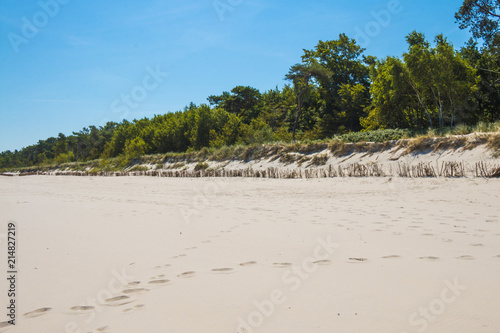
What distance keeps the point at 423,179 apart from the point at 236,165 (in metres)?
14.9

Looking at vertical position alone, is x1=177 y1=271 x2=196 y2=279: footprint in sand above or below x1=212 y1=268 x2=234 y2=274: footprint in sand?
above

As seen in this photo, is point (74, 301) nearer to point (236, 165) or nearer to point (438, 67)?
point (236, 165)

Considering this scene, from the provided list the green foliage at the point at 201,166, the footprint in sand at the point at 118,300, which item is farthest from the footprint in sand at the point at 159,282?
the green foliage at the point at 201,166

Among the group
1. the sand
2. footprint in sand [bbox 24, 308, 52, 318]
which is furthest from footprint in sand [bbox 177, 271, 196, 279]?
footprint in sand [bbox 24, 308, 52, 318]

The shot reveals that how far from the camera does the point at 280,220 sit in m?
5.79

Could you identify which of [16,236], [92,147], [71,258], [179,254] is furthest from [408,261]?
[92,147]

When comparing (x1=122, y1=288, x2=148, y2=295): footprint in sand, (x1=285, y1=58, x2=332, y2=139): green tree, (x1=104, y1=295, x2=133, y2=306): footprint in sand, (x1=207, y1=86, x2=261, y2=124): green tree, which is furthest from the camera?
(x1=207, y1=86, x2=261, y2=124): green tree

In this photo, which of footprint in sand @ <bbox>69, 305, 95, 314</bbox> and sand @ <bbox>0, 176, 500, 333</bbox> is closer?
sand @ <bbox>0, 176, 500, 333</bbox>

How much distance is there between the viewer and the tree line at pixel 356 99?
77.0ft

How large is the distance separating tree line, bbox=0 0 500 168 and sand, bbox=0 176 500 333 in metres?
22.4

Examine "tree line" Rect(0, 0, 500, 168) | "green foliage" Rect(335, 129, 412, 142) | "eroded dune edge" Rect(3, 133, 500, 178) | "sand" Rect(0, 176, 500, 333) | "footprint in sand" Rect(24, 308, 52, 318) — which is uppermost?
"tree line" Rect(0, 0, 500, 168)

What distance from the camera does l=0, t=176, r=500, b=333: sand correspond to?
2154 millimetres

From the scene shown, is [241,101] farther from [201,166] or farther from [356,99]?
[201,166]

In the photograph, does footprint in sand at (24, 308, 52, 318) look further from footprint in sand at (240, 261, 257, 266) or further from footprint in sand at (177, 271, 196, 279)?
footprint in sand at (240, 261, 257, 266)
